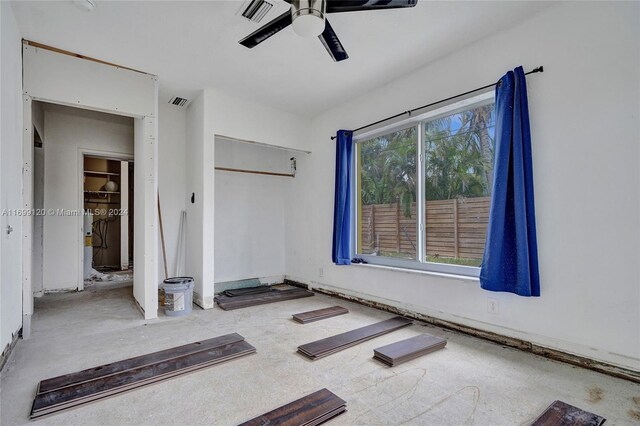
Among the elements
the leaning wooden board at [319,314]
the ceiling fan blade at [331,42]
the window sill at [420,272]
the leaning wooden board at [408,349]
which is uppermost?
the ceiling fan blade at [331,42]

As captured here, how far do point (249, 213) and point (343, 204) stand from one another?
1738mm

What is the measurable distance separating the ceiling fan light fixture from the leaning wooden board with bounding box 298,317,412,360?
7.52ft

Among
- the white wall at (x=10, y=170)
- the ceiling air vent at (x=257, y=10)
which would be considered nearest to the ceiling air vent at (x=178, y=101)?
the white wall at (x=10, y=170)

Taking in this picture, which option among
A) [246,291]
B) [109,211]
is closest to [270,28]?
[246,291]

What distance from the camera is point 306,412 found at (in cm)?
167

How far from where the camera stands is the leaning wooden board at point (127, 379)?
5.80 feet

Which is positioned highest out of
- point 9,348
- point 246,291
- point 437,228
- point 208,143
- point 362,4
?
point 362,4

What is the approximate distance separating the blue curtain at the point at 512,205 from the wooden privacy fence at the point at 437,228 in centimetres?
35

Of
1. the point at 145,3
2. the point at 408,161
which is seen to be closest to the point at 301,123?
the point at 408,161

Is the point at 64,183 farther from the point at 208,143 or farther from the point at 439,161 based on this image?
the point at 439,161

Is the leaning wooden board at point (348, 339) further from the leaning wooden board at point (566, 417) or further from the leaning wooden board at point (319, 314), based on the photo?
the leaning wooden board at point (566, 417)

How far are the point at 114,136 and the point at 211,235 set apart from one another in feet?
8.39

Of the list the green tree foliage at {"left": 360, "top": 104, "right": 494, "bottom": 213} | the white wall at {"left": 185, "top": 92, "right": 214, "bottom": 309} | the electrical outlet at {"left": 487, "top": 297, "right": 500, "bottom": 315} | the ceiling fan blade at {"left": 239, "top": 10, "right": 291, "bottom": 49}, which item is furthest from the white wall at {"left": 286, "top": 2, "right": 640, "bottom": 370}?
the white wall at {"left": 185, "top": 92, "right": 214, "bottom": 309}

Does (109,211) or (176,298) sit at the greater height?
(109,211)
